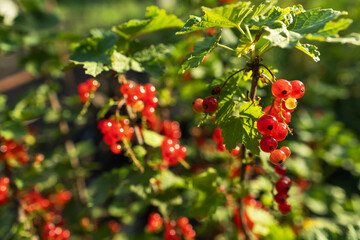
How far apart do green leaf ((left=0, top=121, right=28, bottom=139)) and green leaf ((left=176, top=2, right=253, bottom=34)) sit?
4.49 ft

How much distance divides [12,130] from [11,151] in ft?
0.68

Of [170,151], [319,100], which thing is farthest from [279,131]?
[319,100]

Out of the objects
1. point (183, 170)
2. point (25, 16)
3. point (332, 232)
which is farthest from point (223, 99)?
point (25, 16)

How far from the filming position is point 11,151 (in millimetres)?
1829

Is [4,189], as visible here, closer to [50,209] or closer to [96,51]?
[50,209]

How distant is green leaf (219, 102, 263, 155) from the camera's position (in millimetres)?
990

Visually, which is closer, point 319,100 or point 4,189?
point 4,189

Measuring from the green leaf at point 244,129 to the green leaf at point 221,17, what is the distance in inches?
12.4

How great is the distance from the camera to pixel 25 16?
2453 mm

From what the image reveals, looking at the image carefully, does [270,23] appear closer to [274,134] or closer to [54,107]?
[274,134]

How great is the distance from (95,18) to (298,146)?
7757mm

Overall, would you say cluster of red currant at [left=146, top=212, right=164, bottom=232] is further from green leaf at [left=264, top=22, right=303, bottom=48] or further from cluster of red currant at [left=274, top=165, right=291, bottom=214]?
green leaf at [left=264, top=22, right=303, bottom=48]

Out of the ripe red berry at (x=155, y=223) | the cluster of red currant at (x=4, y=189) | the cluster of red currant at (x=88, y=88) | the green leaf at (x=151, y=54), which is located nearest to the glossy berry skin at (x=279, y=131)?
the green leaf at (x=151, y=54)

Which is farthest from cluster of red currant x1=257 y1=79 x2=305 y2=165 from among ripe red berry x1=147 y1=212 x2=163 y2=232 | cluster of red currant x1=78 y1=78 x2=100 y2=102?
ripe red berry x1=147 y1=212 x2=163 y2=232
